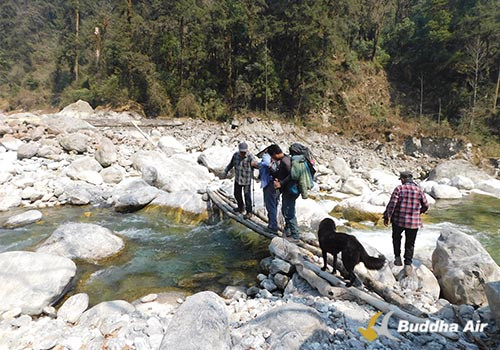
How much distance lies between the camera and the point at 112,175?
10789 mm

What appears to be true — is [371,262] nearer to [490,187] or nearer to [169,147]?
[169,147]

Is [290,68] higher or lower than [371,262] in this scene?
higher

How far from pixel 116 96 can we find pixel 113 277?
809 inches

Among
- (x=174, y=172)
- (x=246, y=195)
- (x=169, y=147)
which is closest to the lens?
(x=246, y=195)

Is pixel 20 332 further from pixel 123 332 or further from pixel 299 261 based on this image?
pixel 299 261

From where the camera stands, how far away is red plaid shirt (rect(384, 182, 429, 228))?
165 inches

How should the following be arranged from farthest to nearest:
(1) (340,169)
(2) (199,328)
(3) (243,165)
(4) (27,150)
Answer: (1) (340,169)
(4) (27,150)
(3) (243,165)
(2) (199,328)

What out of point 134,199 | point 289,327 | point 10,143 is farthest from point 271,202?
point 10,143

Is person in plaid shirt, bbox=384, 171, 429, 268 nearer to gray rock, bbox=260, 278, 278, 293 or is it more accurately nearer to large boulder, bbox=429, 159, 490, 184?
gray rock, bbox=260, 278, 278, 293

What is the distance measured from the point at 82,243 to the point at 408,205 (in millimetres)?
5690

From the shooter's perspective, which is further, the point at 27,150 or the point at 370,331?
the point at 27,150

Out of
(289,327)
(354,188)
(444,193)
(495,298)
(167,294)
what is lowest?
(444,193)

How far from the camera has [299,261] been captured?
4.48 meters

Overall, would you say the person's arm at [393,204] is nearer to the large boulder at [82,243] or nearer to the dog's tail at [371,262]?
the dog's tail at [371,262]
